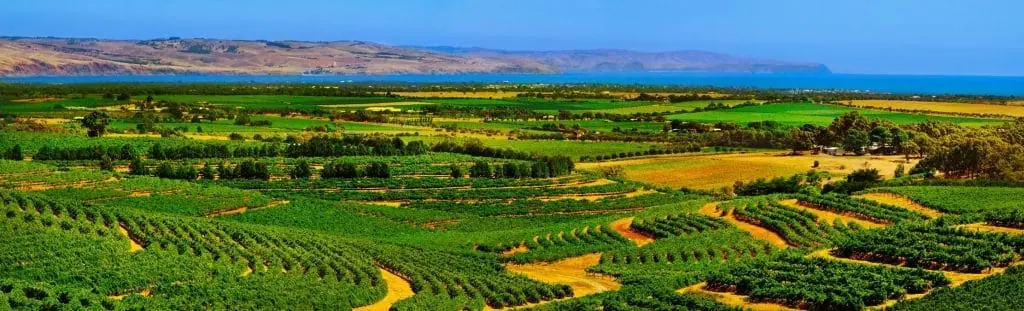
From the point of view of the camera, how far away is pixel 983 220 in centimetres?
4775

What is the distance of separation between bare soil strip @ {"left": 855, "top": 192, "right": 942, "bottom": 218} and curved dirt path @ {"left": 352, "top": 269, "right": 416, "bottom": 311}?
3036cm

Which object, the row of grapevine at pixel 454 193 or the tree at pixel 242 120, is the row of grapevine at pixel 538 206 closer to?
the row of grapevine at pixel 454 193

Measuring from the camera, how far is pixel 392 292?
35281 mm

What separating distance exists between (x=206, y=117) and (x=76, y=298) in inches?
3814

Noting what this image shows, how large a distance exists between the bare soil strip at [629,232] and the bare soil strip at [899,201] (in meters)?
15.2

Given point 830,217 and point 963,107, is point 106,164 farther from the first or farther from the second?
point 963,107

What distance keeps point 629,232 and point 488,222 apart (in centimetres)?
873

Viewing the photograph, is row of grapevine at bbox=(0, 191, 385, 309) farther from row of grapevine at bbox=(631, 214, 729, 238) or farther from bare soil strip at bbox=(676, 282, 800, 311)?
row of grapevine at bbox=(631, 214, 729, 238)

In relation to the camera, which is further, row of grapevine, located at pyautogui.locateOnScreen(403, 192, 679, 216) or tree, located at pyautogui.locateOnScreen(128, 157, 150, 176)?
tree, located at pyautogui.locateOnScreen(128, 157, 150, 176)

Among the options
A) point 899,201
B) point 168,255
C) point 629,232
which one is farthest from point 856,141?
point 168,255

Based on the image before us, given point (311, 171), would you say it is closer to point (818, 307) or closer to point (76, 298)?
point (76, 298)

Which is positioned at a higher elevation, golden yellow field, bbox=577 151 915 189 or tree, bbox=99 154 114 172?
tree, bbox=99 154 114 172

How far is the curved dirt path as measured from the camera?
32.6m

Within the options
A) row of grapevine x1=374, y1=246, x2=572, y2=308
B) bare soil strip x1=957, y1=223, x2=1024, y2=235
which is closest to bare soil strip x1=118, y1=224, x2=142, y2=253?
row of grapevine x1=374, y1=246, x2=572, y2=308
